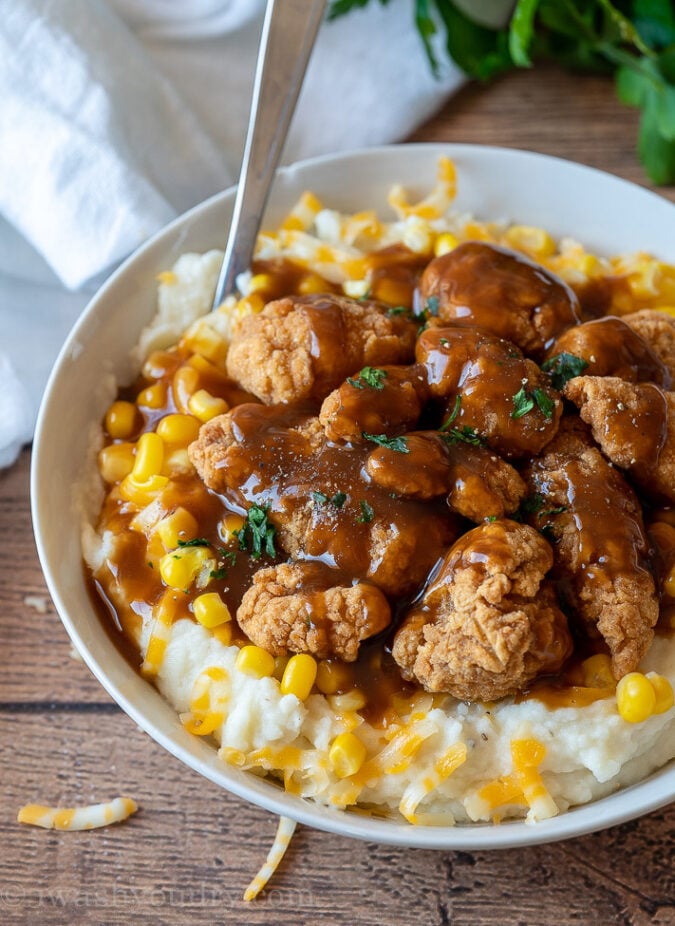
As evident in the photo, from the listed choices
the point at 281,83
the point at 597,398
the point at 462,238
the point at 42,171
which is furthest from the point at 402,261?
the point at 42,171

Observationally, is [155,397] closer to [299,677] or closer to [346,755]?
[299,677]

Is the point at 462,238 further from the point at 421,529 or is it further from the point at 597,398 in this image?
the point at 421,529

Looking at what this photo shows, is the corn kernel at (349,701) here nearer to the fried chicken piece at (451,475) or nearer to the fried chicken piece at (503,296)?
the fried chicken piece at (451,475)

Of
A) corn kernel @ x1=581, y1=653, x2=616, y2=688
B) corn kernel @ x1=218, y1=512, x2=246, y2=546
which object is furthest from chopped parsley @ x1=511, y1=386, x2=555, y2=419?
corn kernel @ x1=218, y1=512, x2=246, y2=546

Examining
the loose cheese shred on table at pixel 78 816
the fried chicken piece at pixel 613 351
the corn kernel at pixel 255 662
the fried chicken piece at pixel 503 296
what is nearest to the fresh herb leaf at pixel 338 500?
the corn kernel at pixel 255 662

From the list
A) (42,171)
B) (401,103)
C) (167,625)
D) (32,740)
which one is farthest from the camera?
(401,103)
